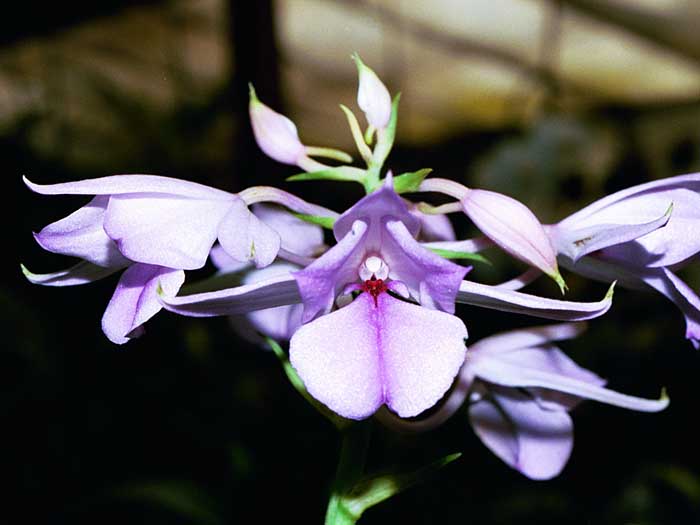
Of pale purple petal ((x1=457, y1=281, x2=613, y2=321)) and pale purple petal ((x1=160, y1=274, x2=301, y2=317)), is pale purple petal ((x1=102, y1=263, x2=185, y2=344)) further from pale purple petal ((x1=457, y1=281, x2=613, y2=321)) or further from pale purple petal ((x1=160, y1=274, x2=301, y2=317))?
pale purple petal ((x1=457, y1=281, x2=613, y2=321))

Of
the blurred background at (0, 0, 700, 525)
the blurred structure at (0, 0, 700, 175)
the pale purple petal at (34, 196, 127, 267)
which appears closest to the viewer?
the pale purple petal at (34, 196, 127, 267)

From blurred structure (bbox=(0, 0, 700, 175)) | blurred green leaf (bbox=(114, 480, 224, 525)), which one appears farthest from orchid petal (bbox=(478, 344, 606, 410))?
blurred structure (bbox=(0, 0, 700, 175))

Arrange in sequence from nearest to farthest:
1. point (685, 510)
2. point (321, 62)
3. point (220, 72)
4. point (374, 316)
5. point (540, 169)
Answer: point (374, 316), point (685, 510), point (540, 169), point (321, 62), point (220, 72)

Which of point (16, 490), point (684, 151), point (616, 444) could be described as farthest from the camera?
point (684, 151)

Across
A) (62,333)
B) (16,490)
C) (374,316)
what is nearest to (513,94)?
(62,333)

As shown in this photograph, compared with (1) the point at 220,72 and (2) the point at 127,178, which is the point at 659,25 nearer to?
(1) the point at 220,72

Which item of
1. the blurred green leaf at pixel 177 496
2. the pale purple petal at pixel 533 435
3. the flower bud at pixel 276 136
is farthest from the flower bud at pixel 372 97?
the blurred green leaf at pixel 177 496

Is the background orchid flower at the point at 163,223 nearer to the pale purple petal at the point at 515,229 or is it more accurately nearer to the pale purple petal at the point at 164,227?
the pale purple petal at the point at 164,227

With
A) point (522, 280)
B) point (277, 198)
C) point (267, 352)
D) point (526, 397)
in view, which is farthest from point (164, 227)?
point (267, 352)
